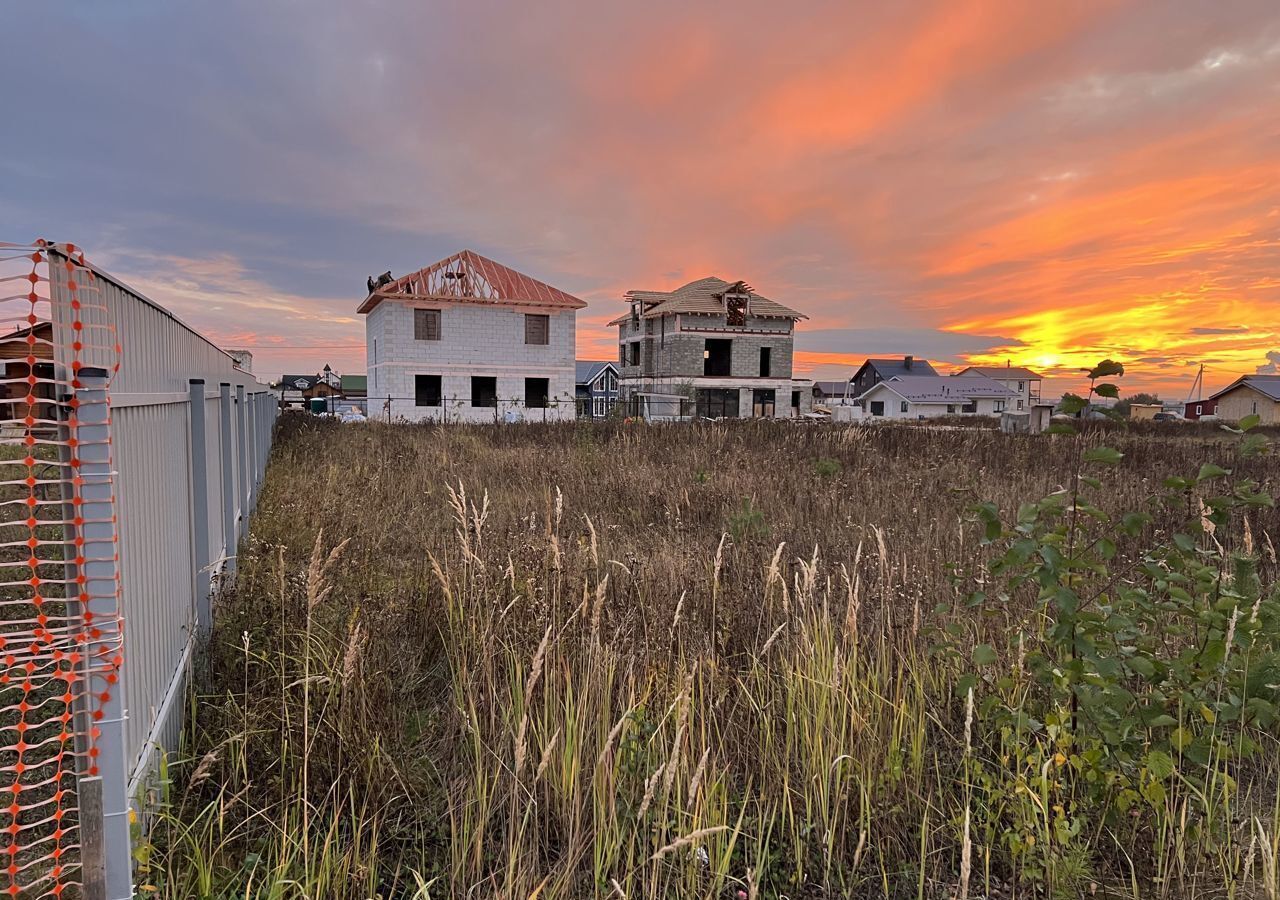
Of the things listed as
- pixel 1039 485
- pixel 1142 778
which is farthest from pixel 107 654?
pixel 1039 485

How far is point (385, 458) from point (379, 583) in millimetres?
7117

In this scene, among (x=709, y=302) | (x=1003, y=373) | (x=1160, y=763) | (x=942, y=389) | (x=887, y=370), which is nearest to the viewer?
(x=1160, y=763)

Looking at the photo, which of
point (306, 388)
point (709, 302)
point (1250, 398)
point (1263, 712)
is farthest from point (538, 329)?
point (1250, 398)

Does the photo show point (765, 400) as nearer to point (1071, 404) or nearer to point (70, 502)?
point (1071, 404)

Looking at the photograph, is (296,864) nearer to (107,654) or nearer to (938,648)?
(107,654)

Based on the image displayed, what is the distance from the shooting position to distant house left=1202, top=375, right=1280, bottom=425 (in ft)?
176

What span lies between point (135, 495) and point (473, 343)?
31.8 metres

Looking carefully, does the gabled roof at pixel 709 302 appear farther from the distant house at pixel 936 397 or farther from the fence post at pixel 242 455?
the fence post at pixel 242 455

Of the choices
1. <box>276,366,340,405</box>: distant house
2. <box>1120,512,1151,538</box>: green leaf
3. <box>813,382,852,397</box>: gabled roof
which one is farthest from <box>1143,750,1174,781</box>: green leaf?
<box>813,382,852,397</box>: gabled roof

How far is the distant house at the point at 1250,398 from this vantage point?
2116 inches

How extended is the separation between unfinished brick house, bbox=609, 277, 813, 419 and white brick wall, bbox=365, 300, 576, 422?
769 cm

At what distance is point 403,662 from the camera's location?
3.42 m

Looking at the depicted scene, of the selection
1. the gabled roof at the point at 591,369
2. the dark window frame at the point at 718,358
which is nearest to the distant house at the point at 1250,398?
the dark window frame at the point at 718,358

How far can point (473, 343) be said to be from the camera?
108 ft
